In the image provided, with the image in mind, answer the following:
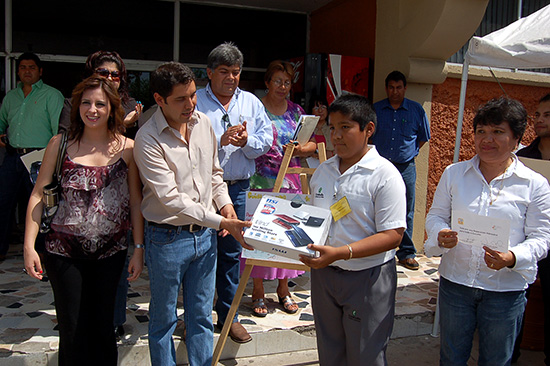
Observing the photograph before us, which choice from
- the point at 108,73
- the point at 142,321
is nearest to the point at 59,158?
the point at 108,73

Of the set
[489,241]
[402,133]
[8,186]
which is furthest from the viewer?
[402,133]

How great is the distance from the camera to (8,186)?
5355 millimetres

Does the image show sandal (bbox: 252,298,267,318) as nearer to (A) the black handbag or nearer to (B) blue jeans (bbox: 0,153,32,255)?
(A) the black handbag

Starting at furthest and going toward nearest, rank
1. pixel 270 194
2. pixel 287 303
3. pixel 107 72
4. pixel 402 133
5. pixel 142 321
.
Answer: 1. pixel 402 133
2. pixel 287 303
3. pixel 142 321
4. pixel 107 72
5. pixel 270 194

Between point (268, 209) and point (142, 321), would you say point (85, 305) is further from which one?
point (142, 321)

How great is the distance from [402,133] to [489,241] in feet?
10.6

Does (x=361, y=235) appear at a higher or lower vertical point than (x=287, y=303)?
higher

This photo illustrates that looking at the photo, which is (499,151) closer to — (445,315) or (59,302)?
(445,315)

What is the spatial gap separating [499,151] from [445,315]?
0.94 metres

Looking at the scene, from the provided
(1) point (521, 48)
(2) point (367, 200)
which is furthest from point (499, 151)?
(1) point (521, 48)

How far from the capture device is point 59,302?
2.60 m

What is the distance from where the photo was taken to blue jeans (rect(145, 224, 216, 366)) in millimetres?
2707

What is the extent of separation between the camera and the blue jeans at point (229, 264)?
353 cm

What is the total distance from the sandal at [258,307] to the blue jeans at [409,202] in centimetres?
221
